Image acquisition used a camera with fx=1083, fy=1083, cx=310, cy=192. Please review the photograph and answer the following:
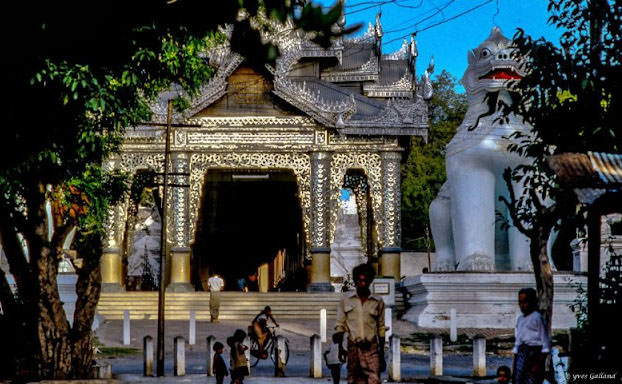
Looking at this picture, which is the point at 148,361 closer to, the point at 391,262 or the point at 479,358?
the point at 479,358

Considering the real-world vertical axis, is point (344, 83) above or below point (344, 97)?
above

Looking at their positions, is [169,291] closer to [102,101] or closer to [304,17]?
[102,101]

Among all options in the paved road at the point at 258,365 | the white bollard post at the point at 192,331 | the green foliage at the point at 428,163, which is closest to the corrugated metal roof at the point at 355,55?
the green foliage at the point at 428,163

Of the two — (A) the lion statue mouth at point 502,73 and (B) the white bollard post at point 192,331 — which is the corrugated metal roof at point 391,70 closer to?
(A) the lion statue mouth at point 502,73

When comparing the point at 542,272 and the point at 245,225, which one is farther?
the point at 245,225

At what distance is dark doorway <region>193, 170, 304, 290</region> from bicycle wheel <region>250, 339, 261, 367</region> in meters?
13.2

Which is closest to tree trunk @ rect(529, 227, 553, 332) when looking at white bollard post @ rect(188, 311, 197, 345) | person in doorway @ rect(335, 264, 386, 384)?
person in doorway @ rect(335, 264, 386, 384)

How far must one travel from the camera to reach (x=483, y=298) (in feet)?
75.2

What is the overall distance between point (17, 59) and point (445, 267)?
20106 mm

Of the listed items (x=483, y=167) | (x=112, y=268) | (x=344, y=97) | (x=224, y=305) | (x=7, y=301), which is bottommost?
(x=224, y=305)

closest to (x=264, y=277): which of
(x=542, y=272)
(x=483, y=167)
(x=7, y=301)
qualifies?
→ (x=483, y=167)

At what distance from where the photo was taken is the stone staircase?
26516 millimetres

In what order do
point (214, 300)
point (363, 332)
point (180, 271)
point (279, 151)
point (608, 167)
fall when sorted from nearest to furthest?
point (608, 167), point (363, 332), point (214, 300), point (180, 271), point (279, 151)

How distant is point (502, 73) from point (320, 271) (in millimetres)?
9020
